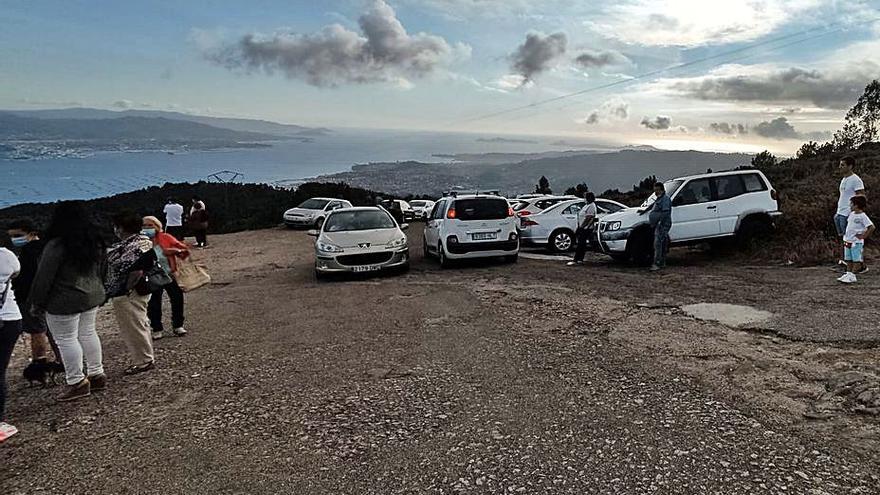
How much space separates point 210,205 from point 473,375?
43883mm

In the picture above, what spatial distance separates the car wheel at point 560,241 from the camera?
49.3 feet

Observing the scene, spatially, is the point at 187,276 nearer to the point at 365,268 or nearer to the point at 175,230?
the point at 365,268

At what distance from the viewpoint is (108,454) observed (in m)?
3.88

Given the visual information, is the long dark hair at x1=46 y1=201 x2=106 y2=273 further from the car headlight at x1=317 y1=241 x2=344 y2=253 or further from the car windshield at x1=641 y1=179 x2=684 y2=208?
the car windshield at x1=641 y1=179 x2=684 y2=208

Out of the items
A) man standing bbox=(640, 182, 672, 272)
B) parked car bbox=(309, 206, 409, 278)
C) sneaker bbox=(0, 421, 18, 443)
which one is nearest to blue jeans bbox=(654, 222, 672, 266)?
man standing bbox=(640, 182, 672, 272)

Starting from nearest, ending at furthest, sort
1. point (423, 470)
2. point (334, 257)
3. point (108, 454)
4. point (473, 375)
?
1. point (423, 470)
2. point (108, 454)
3. point (473, 375)
4. point (334, 257)

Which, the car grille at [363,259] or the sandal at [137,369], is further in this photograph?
the car grille at [363,259]

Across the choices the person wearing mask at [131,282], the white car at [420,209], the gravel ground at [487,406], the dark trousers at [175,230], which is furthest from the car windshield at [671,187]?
the white car at [420,209]

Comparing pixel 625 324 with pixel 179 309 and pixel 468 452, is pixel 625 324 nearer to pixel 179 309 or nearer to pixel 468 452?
pixel 468 452

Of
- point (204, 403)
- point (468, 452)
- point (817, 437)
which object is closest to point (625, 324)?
point (817, 437)

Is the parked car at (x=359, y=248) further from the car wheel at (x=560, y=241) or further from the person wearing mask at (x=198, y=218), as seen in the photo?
the person wearing mask at (x=198, y=218)

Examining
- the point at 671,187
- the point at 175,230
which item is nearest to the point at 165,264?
the point at 671,187

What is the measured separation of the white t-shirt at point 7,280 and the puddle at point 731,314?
6.97 m

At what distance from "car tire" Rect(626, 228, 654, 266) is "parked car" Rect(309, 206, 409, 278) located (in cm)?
470
